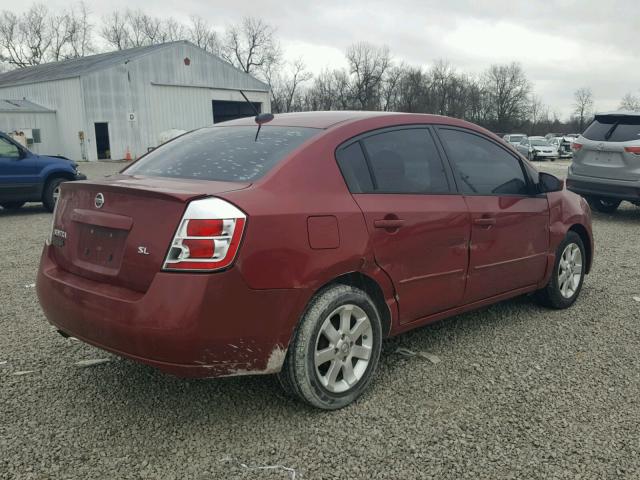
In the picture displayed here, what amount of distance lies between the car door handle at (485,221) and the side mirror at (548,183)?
0.81 meters

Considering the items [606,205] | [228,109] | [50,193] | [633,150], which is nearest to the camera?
[633,150]

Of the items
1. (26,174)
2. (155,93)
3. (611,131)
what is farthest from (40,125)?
(611,131)

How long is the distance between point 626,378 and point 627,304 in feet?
6.03

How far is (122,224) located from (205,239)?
0.50m

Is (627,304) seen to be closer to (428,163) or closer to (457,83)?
(428,163)

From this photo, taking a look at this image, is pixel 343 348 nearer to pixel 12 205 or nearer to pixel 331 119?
pixel 331 119

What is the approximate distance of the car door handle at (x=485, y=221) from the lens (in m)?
3.95

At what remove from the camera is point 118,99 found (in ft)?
109

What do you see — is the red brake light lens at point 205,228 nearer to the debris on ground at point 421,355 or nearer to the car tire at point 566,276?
the debris on ground at point 421,355

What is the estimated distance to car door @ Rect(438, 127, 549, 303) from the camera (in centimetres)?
401

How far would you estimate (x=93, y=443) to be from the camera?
289 centimetres

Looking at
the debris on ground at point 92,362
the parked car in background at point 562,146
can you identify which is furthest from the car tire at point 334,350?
the parked car in background at point 562,146

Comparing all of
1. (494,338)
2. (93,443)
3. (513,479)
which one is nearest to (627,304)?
(494,338)

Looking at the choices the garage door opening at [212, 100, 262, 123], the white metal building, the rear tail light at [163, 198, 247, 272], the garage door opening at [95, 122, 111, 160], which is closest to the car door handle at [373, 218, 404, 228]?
the rear tail light at [163, 198, 247, 272]
